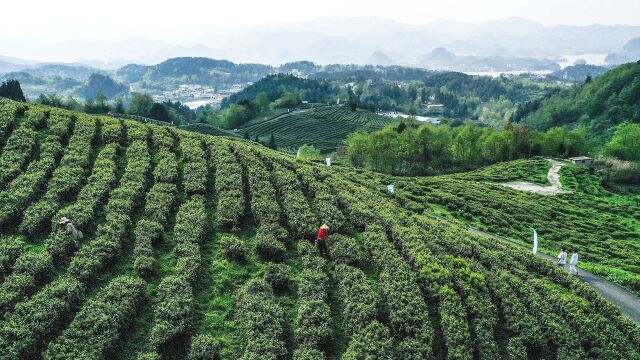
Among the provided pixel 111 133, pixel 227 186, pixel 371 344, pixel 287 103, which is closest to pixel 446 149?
pixel 227 186

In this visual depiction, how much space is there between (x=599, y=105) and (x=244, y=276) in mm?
159380

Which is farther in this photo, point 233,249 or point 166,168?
point 166,168

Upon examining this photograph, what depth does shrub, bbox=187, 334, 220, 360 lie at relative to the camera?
13367 millimetres

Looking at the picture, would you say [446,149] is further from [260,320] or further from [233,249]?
[260,320]

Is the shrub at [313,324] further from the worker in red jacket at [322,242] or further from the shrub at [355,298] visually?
the worker in red jacket at [322,242]

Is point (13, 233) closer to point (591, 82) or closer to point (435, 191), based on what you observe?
point (435, 191)

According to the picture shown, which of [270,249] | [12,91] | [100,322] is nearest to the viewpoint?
[100,322]

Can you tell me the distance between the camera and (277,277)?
17.1m

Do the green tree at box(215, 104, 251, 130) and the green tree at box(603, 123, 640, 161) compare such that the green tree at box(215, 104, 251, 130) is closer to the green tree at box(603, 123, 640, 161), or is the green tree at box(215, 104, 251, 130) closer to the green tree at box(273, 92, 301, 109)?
the green tree at box(273, 92, 301, 109)

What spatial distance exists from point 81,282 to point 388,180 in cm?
2992

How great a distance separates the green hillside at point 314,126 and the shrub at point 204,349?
107 metres

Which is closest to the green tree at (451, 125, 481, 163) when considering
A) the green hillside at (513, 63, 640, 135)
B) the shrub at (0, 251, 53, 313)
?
the green hillside at (513, 63, 640, 135)

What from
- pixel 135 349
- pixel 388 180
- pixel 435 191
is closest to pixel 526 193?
pixel 435 191

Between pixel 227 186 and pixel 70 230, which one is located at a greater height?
pixel 227 186
